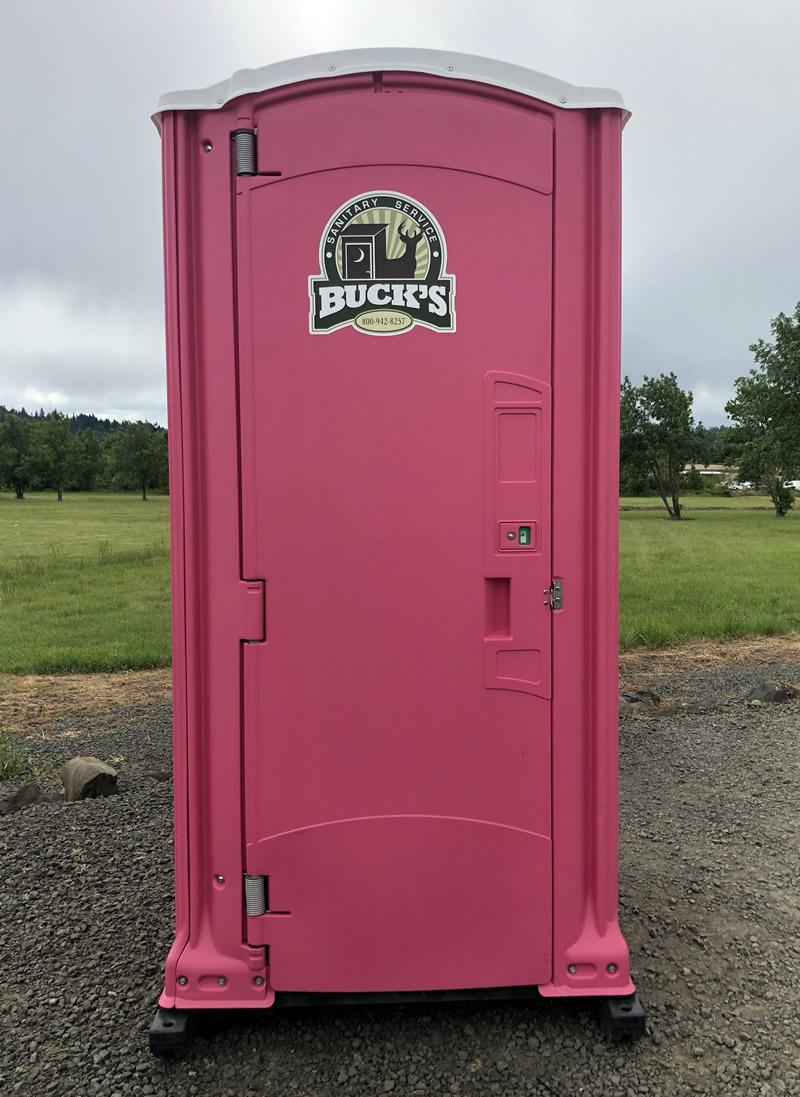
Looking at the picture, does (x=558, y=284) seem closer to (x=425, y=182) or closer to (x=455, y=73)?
(x=425, y=182)

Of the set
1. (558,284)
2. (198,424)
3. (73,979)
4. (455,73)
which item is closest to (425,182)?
(455,73)

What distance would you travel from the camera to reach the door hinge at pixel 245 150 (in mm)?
1984

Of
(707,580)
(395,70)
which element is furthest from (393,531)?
(707,580)

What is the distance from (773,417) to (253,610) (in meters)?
25.9

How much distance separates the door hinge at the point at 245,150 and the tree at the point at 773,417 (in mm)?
24134

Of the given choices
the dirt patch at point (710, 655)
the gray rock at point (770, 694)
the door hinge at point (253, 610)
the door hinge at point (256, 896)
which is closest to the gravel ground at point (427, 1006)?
the door hinge at point (256, 896)

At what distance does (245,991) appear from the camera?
7.04 ft

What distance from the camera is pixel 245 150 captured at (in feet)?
6.51

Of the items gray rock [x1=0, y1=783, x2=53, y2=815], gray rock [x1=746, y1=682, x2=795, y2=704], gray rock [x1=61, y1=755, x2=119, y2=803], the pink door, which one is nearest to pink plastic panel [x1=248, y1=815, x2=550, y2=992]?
the pink door

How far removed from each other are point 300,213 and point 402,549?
0.97 meters

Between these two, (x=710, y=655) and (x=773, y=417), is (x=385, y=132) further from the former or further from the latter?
(x=773, y=417)

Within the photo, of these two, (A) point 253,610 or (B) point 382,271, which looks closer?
(B) point 382,271

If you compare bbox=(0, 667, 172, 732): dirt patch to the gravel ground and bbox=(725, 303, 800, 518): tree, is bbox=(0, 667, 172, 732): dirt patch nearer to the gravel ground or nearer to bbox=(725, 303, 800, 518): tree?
the gravel ground

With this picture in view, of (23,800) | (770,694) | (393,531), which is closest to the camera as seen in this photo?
(393,531)
